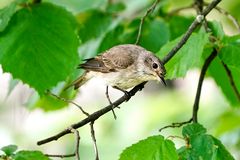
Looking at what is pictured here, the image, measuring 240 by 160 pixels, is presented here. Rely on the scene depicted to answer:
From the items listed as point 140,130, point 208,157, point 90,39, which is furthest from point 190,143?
point 140,130

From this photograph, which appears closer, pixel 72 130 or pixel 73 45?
pixel 72 130

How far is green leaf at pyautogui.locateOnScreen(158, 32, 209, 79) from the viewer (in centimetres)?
306

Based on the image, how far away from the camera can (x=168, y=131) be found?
6391mm

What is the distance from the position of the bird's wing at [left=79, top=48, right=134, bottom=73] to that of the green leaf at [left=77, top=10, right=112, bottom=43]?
0.66ft

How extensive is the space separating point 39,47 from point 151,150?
3.87 ft

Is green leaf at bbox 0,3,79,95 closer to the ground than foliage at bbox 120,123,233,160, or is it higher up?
higher up

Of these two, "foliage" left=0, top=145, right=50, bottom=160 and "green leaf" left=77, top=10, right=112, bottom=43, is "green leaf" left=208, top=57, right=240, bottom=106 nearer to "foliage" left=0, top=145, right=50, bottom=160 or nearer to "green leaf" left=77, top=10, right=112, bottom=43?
"green leaf" left=77, top=10, right=112, bottom=43

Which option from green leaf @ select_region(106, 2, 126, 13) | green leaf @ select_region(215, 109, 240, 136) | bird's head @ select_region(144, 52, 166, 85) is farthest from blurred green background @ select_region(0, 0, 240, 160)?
bird's head @ select_region(144, 52, 166, 85)

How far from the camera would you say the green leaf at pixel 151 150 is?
2.62 m

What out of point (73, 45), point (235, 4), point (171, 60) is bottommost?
point (171, 60)

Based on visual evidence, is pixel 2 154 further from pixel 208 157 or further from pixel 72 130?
pixel 208 157

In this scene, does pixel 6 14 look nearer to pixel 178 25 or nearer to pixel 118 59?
pixel 118 59

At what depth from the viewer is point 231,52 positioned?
311cm

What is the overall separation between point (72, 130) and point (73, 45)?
3.64ft
